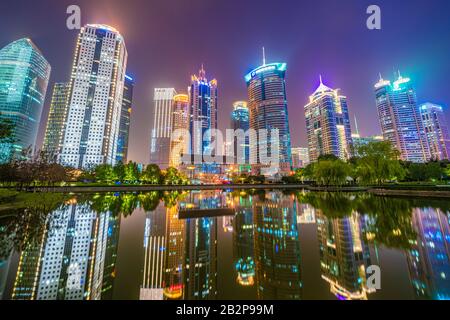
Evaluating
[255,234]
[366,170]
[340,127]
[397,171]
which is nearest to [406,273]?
[255,234]

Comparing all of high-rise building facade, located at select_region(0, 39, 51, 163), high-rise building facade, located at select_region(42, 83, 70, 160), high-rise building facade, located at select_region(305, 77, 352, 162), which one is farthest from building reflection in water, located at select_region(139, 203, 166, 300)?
high-rise building facade, located at select_region(305, 77, 352, 162)

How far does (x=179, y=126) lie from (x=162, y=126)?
1680 centimetres

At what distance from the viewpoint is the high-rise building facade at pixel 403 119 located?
130 m

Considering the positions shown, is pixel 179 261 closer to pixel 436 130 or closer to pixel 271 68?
pixel 271 68

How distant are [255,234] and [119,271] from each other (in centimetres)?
617

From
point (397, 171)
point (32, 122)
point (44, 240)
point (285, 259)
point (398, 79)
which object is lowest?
point (285, 259)

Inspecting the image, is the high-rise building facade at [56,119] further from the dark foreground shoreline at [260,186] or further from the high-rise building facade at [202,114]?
the high-rise building facade at [202,114]

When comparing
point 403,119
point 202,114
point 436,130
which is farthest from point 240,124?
point 436,130

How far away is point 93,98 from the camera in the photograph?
88.7m

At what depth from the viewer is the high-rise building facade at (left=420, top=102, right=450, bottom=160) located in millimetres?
137750

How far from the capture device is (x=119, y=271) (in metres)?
5.49

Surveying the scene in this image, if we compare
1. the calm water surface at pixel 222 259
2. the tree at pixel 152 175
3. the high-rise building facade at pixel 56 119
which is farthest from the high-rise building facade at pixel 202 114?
the calm water surface at pixel 222 259

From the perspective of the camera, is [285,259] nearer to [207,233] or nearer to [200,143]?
[207,233]

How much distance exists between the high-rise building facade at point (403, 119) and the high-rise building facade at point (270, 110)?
3214 inches
